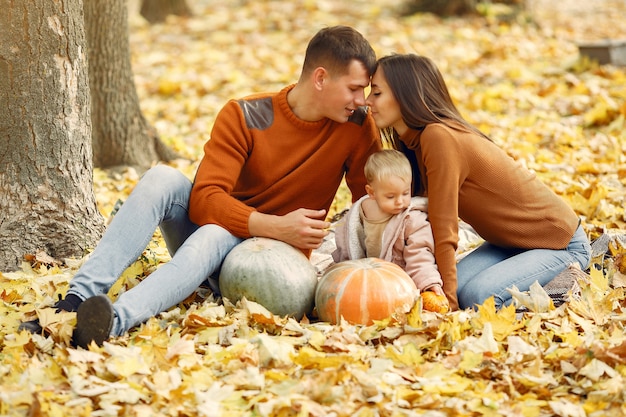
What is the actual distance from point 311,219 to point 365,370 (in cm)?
96

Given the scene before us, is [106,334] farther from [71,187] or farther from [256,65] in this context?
[256,65]

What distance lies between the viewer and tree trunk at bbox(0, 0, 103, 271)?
→ 12.8 ft

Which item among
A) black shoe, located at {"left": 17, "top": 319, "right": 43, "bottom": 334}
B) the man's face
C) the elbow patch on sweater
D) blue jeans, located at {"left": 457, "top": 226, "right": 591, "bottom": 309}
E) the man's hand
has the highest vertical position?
the man's face

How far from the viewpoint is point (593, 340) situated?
10.0ft

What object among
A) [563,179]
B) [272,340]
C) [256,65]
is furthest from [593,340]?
[256,65]

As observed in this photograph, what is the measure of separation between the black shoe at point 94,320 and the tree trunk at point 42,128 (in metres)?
1.16

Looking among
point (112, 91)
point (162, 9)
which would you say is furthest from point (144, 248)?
point (162, 9)

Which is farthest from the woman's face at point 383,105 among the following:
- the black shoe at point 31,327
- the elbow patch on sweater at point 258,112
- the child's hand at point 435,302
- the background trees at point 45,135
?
the black shoe at point 31,327

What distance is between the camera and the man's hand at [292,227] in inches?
144

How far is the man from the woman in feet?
0.61

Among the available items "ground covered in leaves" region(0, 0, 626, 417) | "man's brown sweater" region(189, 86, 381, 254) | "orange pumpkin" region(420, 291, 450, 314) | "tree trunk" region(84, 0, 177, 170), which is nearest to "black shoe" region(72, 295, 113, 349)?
"ground covered in leaves" region(0, 0, 626, 417)

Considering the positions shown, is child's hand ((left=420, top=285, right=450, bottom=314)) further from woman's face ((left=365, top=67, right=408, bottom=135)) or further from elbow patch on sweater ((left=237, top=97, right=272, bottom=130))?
elbow patch on sweater ((left=237, top=97, right=272, bottom=130))

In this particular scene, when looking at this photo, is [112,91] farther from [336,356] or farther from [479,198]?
[336,356]

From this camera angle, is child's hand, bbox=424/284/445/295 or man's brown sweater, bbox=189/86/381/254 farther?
man's brown sweater, bbox=189/86/381/254
